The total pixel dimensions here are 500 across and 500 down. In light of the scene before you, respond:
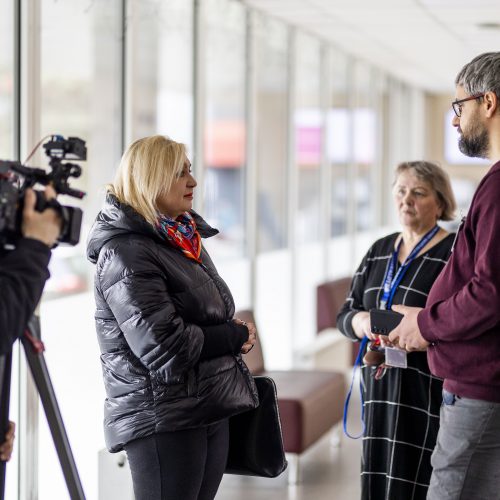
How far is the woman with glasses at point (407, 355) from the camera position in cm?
329

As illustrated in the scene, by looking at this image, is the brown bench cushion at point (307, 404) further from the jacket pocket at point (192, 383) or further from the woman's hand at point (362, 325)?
the jacket pocket at point (192, 383)

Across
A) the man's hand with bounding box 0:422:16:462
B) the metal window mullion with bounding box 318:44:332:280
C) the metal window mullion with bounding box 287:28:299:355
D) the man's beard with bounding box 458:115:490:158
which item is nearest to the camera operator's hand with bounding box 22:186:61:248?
the man's hand with bounding box 0:422:16:462

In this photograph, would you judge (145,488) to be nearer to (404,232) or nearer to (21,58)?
(404,232)

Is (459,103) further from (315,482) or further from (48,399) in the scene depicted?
(315,482)

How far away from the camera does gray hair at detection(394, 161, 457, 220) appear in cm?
353

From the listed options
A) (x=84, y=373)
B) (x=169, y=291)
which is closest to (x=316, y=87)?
(x=84, y=373)

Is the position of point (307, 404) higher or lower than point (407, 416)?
lower

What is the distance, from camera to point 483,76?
96.1 inches

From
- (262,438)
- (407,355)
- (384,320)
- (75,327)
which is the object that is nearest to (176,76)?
(75,327)

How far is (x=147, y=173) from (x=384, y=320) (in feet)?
3.04

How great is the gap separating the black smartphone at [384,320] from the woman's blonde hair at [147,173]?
2.70ft

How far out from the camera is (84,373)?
13.6ft

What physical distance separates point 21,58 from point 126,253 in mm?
1396

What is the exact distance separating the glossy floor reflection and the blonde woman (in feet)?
6.78
